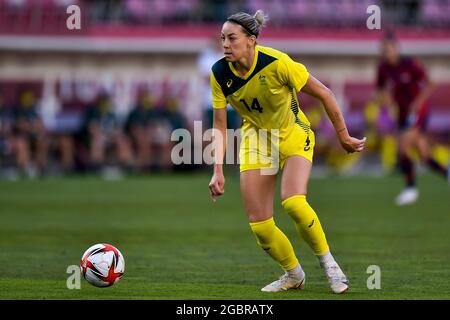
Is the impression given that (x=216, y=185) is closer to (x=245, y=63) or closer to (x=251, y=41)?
(x=245, y=63)

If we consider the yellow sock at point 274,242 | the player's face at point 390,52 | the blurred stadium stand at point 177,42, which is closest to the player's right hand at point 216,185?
the yellow sock at point 274,242

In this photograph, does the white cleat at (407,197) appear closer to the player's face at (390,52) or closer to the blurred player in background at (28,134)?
the player's face at (390,52)

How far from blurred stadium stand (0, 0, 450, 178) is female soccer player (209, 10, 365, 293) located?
23.7 meters

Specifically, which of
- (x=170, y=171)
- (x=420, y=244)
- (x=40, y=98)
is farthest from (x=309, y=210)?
(x=40, y=98)

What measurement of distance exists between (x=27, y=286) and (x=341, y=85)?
25.7 meters

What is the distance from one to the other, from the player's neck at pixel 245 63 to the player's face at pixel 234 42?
0.05 m

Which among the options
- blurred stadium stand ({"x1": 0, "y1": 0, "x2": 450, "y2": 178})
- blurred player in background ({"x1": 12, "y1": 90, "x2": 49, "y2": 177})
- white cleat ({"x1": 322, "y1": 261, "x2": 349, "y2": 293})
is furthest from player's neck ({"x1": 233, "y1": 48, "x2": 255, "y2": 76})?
blurred stadium stand ({"x1": 0, "y1": 0, "x2": 450, "y2": 178})

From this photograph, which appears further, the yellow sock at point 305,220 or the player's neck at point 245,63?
the player's neck at point 245,63

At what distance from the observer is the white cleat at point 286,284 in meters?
8.43

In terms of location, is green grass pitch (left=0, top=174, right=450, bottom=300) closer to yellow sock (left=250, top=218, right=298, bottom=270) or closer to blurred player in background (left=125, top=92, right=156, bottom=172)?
yellow sock (left=250, top=218, right=298, bottom=270)

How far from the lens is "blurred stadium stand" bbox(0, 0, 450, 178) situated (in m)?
32.9

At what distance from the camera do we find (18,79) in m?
33.5

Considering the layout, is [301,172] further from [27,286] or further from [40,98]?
[40,98]


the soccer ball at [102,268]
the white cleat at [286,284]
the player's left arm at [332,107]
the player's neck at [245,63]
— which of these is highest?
the player's neck at [245,63]
